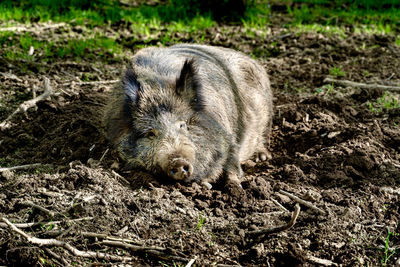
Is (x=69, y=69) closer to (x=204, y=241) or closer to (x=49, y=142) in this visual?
(x=49, y=142)

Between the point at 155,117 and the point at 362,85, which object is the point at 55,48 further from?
the point at 362,85

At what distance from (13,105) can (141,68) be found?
2.03 m

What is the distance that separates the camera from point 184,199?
4.28 meters

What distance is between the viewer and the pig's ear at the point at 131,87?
494 centimetres

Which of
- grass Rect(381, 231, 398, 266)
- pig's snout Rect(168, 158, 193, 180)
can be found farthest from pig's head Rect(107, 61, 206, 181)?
grass Rect(381, 231, 398, 266)

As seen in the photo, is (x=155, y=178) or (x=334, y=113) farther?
(x=334, y=113)

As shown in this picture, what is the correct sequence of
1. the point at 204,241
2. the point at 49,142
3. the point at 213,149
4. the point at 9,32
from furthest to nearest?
the point at 9,32 < the point at 49,142 < the point at 213,149 < the point at 204,241

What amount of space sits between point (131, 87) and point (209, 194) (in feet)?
4.55

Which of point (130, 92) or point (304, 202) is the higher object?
point (130, 92)

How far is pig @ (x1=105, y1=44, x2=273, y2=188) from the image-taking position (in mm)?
4695

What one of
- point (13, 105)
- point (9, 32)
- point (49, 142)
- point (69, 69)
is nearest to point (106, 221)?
point (49, 142)

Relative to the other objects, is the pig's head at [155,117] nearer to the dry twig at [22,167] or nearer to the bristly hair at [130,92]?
the bristly hair at [130,92]

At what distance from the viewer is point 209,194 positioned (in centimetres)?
442

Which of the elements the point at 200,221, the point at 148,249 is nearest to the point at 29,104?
the point at 200,221
